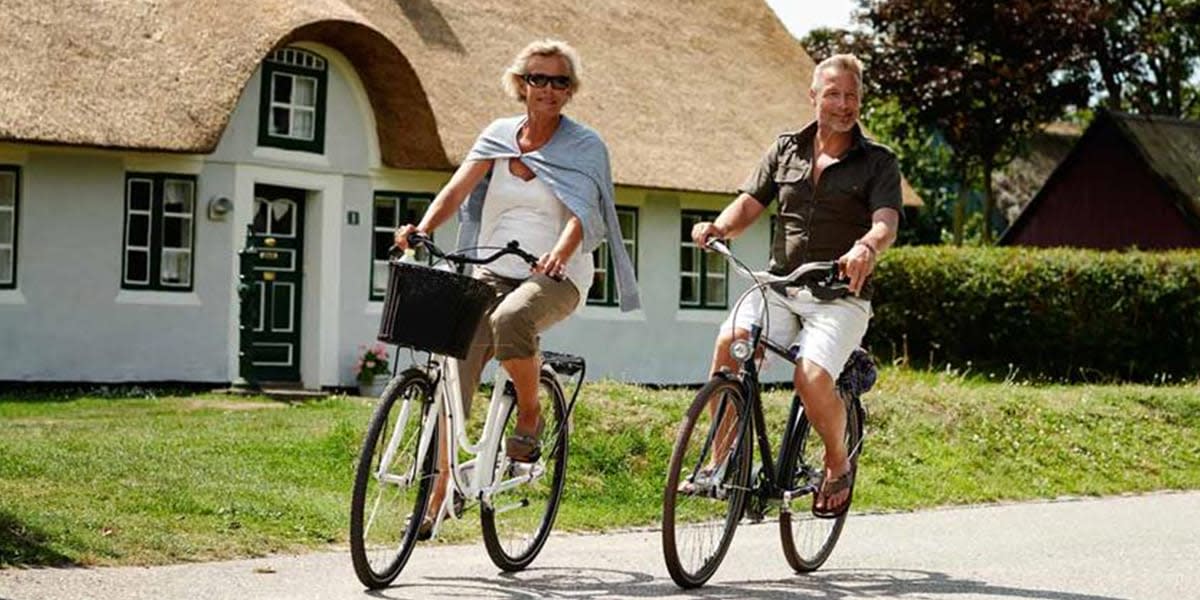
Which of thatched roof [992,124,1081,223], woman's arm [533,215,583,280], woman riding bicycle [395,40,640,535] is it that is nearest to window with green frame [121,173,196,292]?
woman riding bicycle [395,40,640,535]

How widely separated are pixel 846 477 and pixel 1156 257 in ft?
59.4

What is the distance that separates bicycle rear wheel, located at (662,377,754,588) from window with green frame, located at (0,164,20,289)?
1361 cm

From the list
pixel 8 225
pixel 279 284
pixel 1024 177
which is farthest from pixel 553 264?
pixel 1024 177

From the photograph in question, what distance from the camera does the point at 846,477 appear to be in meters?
9.02

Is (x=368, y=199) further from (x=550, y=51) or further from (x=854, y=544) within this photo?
(x=550, y=51)

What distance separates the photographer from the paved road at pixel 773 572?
26.9 feet

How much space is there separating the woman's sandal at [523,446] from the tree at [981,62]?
32.4 m

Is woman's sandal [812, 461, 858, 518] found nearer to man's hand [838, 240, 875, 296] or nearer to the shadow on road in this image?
the shadow on road

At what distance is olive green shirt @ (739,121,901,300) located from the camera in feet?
29.0

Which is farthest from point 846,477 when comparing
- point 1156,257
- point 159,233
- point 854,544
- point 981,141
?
point 981,141

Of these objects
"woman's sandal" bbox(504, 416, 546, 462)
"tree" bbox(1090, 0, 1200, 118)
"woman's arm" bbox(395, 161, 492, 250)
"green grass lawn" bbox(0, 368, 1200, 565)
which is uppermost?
"tree" bbox(1090, 0, 1200, 118)

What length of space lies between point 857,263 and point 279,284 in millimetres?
14894

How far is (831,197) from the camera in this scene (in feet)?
29.1

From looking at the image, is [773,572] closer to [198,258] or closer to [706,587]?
[706,587]
